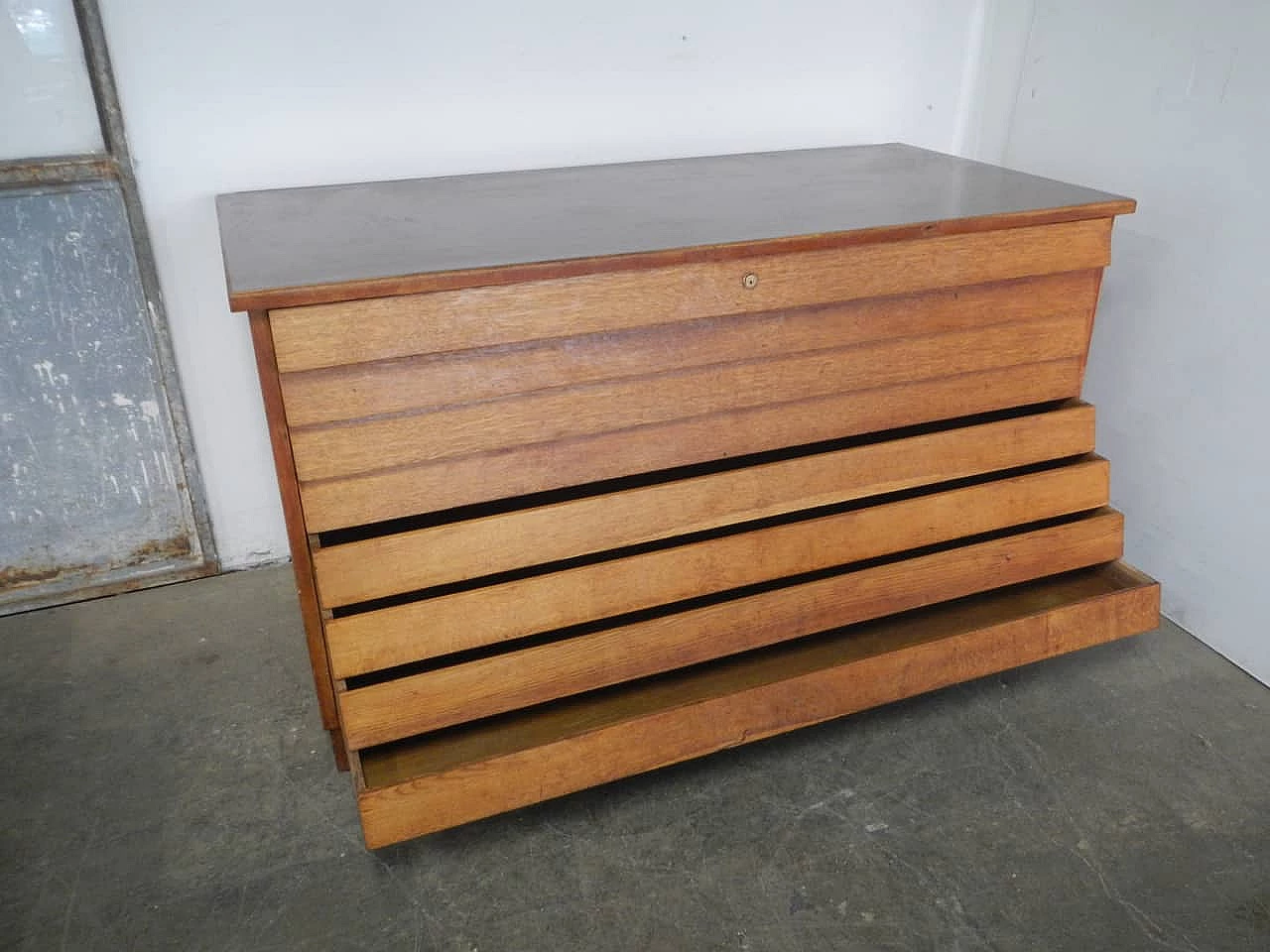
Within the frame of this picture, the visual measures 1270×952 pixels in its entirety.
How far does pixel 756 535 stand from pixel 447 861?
1.99 feet

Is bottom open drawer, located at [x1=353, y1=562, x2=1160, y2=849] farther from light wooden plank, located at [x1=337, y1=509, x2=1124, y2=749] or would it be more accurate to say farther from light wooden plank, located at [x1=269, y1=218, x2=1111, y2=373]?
light wooden plank, located at [x1=269, y1=218, x2=1111, y2=373]

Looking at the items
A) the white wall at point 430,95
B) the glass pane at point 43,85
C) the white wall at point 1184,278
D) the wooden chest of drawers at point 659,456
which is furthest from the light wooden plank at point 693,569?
the glass pane at point 43,85

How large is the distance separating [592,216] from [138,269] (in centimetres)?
84

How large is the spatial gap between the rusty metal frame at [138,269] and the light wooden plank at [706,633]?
0.85 m

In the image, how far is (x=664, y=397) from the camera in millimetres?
1314

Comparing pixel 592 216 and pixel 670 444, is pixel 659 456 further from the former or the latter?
pixel 592 216

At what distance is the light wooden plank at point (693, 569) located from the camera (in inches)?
49.8

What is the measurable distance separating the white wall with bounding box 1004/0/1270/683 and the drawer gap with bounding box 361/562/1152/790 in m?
0.20

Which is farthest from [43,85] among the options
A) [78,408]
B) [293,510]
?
[293,510]

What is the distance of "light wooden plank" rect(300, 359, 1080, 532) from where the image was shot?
1.22 meters

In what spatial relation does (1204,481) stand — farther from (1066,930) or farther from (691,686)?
(691,686)

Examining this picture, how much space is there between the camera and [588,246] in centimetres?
124

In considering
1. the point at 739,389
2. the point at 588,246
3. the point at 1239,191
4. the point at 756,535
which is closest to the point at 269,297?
the point at 588,246

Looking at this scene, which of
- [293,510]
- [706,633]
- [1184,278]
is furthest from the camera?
[1184,278]
